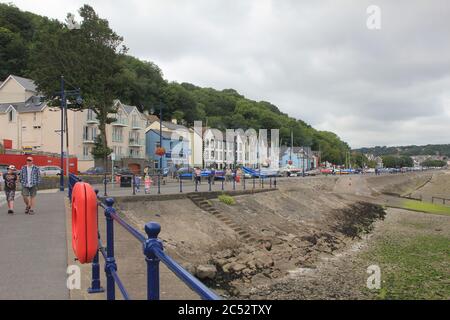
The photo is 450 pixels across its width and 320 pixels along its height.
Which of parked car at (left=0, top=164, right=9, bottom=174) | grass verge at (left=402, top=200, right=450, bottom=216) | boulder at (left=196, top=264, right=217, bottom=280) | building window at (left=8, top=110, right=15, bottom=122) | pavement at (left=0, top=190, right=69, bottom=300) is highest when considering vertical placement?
building window at (left=8, top=110, right=15, bottom=122)

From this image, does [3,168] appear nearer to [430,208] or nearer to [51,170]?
[51,170]

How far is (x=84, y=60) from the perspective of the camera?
1380 inches

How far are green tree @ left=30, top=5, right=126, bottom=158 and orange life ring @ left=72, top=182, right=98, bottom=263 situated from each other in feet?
103

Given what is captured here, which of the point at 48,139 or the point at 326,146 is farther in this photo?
the point at 326,146

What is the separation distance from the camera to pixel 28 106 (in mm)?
59750

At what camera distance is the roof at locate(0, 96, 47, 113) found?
57406mm

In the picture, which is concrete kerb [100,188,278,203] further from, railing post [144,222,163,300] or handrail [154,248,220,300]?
handrail [154,248,220,300]

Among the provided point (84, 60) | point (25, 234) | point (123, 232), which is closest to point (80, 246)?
point (25, 234)

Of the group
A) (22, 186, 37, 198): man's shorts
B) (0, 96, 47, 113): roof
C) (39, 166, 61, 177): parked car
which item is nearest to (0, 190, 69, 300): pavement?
(22, 186, 37, 198): man's shorts

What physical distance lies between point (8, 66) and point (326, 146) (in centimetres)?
11507

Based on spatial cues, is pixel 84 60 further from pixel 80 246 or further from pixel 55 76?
pixel 80 246

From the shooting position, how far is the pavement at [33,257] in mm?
6207
